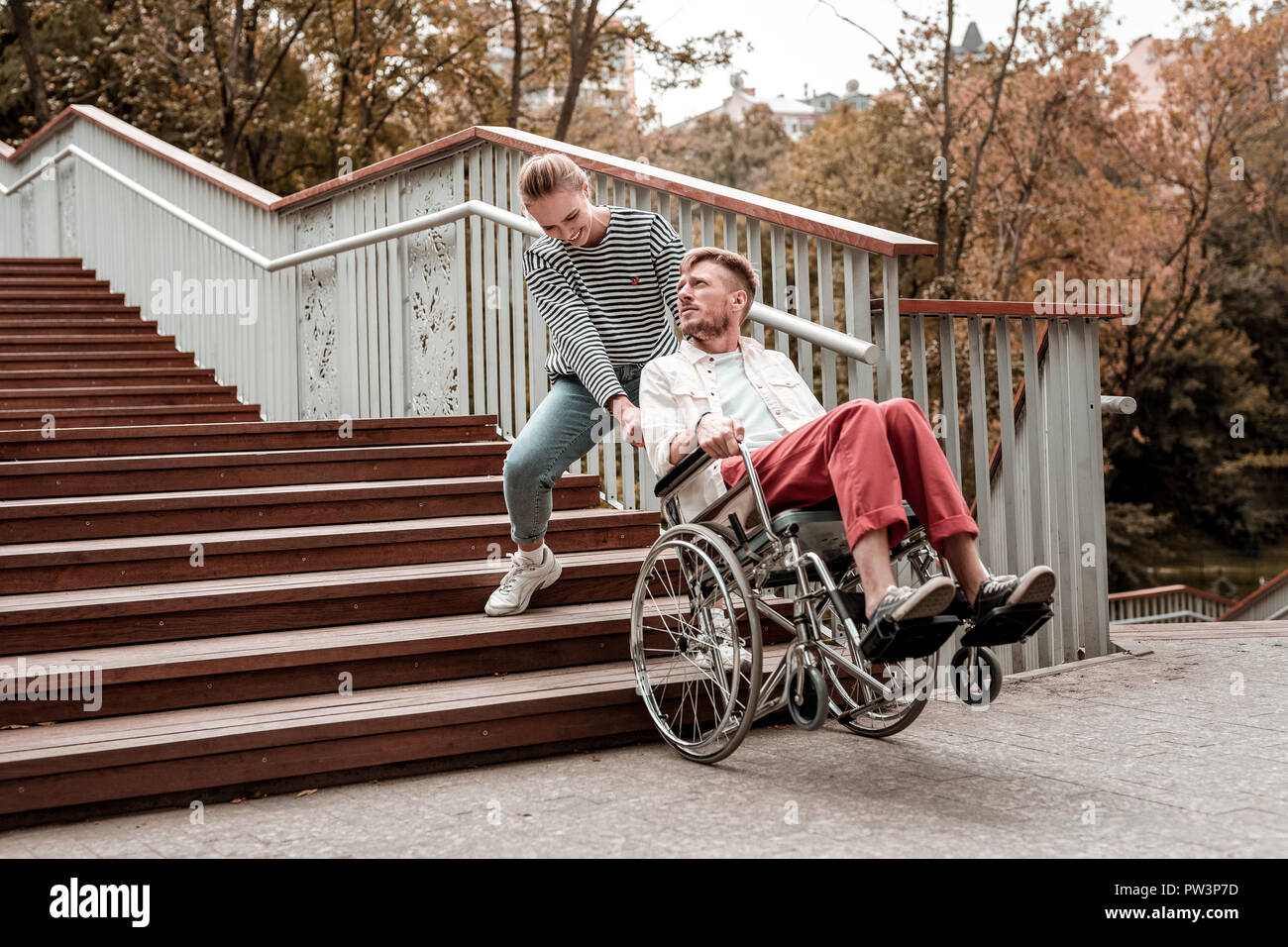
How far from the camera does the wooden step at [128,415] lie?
5.69 m

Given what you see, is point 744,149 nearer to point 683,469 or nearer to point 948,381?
point 948,381

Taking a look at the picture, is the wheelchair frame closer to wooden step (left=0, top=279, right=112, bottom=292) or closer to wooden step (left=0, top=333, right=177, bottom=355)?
wooden step (left=0, top=333, right=177, bottom=355)

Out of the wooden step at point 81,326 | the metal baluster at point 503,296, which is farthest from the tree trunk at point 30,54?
the metal baluster at point 503,296

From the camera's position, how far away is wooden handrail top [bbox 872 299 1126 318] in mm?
4078

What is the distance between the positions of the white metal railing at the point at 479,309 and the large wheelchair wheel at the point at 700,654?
0.84 meters

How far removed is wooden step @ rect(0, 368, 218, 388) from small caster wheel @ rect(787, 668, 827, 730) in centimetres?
505

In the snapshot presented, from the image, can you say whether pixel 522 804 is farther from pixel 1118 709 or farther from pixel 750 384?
pixel 1118 709

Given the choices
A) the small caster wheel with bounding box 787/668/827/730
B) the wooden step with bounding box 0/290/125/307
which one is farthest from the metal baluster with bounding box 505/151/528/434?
the wooden step with bounding box 0/290/125/307

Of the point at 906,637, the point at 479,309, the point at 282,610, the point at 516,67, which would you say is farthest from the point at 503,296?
the point at 516,67

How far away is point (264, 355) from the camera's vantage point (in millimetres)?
7211

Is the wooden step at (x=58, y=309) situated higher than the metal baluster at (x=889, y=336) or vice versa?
the wooden step at (x=58, y=309)

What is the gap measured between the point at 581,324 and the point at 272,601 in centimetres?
129

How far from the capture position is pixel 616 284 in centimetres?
399

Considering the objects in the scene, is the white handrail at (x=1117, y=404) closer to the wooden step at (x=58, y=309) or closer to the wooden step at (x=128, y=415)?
the wooden step at (x=128, y=415)
